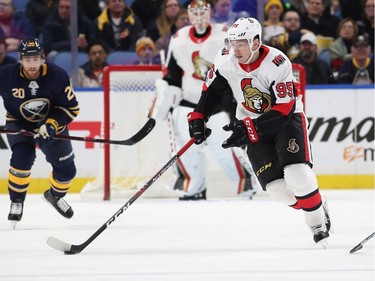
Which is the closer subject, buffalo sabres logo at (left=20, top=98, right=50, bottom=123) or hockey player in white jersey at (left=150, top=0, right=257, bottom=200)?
buffalo sabres logo at (left=20, top=98, right=50, bottom=123)

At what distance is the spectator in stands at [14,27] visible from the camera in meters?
7.97

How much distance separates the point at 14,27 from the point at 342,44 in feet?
7.88

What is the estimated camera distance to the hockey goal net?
298 inches

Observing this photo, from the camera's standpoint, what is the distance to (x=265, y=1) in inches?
310

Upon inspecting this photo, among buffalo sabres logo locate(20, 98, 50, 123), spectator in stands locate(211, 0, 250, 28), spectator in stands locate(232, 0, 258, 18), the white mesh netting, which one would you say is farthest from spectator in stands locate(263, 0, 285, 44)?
buffalo sabres logo locate(20, 98, 50, 123)

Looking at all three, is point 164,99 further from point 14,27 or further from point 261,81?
point 261,81

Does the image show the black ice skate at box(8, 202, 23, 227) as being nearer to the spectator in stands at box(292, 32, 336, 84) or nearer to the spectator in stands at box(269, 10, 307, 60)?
the spectator in stands at box(269, 10, 307, 60)

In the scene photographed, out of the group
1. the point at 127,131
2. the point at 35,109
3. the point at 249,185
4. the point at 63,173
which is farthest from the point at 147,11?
the point at 35,109

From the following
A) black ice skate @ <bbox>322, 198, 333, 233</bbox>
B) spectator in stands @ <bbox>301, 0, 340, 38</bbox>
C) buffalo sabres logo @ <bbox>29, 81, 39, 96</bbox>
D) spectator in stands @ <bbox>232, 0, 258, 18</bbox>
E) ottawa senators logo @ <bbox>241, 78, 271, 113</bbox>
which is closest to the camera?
ottawa senators logo @ <bbox>241, 78, 271, 113</bbox>

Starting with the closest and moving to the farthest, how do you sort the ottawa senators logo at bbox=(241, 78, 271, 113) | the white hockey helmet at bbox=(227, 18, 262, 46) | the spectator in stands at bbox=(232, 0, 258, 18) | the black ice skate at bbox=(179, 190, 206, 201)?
1. the white hockey helmet at bbox=(227, 18, 262, 46)
2. the ottawa senators logo at bbox=(241, 78, 271, 113)
3. the black ice skate at bbox=(179, 190, 206, 201)
4. the spectator in stands at bbox=(232, 0, 258, 18)

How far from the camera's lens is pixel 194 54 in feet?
23.7

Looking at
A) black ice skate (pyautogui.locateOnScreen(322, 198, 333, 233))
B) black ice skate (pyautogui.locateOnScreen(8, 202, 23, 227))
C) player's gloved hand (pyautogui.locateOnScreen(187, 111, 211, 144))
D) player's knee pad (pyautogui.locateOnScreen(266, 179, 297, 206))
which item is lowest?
black ice skate (pyautogui.locateOnScreen(8, 202, 23, 227))

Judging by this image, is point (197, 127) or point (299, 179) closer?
point (299, 179)

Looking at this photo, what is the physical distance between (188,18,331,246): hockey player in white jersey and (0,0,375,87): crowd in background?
287cm
